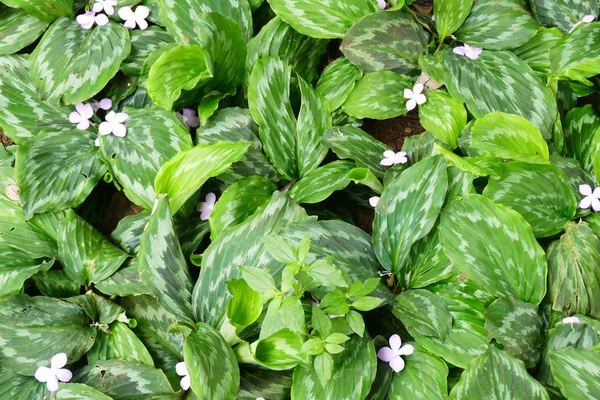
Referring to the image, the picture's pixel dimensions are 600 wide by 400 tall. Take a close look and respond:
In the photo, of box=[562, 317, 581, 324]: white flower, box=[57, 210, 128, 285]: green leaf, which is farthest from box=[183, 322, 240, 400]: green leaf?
box=[562, 317, 581, 324]: white flower

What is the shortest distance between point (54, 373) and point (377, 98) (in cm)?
93

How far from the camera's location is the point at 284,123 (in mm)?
1372

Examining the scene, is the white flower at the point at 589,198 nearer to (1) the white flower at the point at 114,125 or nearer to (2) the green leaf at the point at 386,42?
(2) the green leaf at the point at 386,42

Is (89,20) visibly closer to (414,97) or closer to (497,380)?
(414,97)

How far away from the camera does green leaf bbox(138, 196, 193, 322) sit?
1190mm

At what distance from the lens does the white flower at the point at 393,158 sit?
1.37 m

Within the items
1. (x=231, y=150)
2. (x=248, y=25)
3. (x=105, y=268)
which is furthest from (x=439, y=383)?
(x=248, y=25)

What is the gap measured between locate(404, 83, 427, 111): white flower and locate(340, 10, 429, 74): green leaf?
60 millimetres

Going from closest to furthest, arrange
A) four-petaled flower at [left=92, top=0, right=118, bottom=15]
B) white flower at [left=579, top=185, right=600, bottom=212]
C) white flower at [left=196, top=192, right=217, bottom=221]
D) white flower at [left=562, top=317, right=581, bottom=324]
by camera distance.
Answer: white flower at [left=562, top=317, right=581, bottom=324], white flower at [left=579, top=185, right=600, bottom=212], white flower at [left=196, top=192, right=217, bottom=221], four-petaled flower at [left=92, top=0, right=118, bottom=15]

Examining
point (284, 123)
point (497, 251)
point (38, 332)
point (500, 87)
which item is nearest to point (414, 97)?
point (500, 87)

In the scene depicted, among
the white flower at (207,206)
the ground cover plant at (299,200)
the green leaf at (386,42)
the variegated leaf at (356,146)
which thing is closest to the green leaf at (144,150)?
the ground cover plant at (299,200)

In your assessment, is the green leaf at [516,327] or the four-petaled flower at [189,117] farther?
the four-petaled flower at [189,117]

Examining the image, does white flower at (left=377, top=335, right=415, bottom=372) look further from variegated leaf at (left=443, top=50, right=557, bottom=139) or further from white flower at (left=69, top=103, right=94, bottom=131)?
white flower at (left=69, top=103, right=94, bottom=131)

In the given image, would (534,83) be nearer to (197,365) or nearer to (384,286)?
(384,286)
